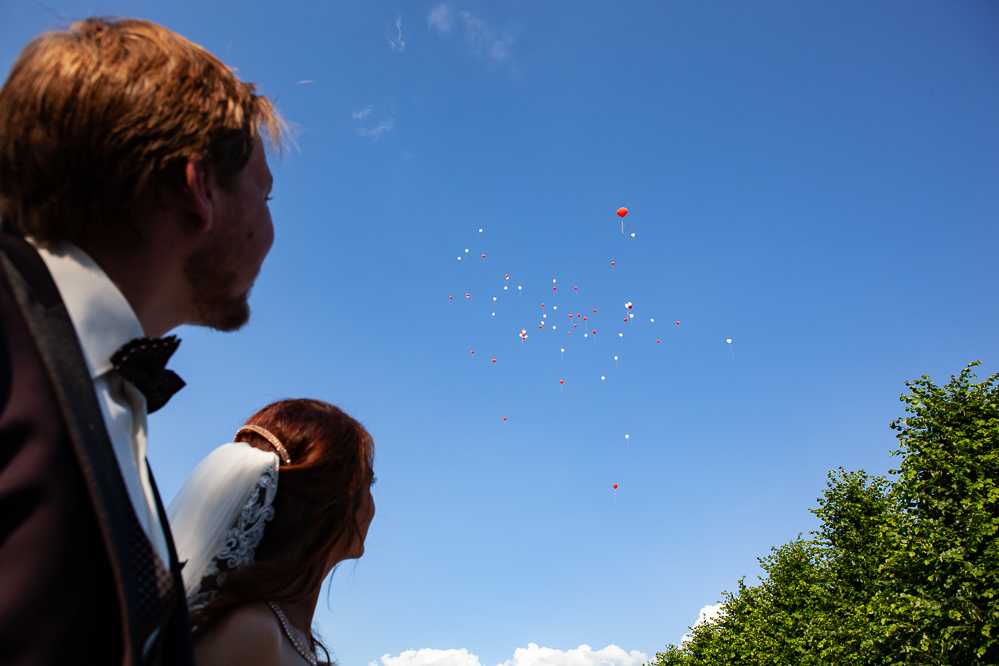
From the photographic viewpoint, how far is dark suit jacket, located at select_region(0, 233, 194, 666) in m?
0.94

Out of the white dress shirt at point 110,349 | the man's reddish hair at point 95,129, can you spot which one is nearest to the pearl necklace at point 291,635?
the white dress shirt at point 110,349

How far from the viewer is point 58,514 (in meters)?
0.98

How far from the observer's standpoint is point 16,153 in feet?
4.52

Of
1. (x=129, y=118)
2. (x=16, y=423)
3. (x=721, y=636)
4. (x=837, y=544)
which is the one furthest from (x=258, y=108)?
(x=721, y=636)

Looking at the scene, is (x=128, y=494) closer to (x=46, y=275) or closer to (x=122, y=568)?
(x=122, y=568)

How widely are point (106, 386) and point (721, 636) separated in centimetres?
5132

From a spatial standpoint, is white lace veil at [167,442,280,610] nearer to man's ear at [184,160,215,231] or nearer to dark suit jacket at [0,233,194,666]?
man's ear at [184,160,215,231]

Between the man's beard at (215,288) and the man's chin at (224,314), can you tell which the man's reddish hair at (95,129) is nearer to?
the man's beard at (215,288)

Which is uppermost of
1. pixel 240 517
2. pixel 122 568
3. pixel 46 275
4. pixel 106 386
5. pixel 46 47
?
pixel 46 47

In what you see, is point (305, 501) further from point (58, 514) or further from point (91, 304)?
point (58, 514)

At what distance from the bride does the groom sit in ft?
4.85

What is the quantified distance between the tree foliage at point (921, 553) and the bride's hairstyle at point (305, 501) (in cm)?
2381

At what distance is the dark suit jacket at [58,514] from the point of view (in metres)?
0.94

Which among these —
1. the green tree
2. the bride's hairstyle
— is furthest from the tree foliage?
the bride's hairstyle
